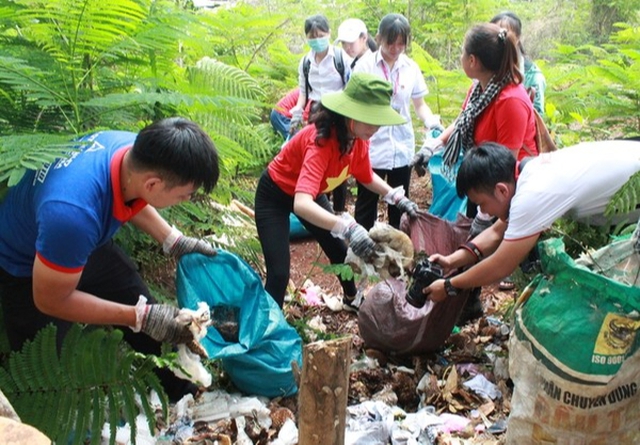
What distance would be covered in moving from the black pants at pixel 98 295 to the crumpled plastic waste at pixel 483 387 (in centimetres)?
141

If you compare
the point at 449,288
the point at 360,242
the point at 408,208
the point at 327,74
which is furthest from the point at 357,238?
the point at 327,74

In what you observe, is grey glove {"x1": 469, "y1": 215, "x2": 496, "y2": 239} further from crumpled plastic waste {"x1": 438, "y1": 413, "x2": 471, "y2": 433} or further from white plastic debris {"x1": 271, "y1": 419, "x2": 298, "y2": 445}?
white plastic debris {"x1": 271, "y1": 419, "x2": 298, "y2": 445}

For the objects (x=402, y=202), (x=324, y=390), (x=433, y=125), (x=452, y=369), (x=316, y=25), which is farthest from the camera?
(x=316, y=25)

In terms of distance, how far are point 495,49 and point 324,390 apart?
2252 mm

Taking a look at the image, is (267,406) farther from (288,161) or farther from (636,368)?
(636,368)

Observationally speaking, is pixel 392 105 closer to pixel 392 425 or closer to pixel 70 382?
pixel 392 425

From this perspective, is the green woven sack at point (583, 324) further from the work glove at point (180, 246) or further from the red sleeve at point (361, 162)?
the work glove at point (180, 246)

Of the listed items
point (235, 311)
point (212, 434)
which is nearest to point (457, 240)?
point (235, 311)

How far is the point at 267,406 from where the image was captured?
2.81 meters

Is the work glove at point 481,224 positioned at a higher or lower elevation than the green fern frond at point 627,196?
lower

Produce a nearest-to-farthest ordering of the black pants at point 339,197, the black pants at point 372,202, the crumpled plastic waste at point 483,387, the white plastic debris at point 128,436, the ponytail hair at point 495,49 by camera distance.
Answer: the white plastic debris at point 128,436 < the crumpled plastic waste at point 483,387 < the ponytail hair at point 495,49 < the black pants at point 372,202 < the black pants at point 339,197

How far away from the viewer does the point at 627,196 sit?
193 cm

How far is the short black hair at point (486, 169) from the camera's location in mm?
2580

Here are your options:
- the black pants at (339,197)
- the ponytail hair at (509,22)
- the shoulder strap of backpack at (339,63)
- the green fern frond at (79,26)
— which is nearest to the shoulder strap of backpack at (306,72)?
Answer: the shoulder strap of backpack at (339,63)
